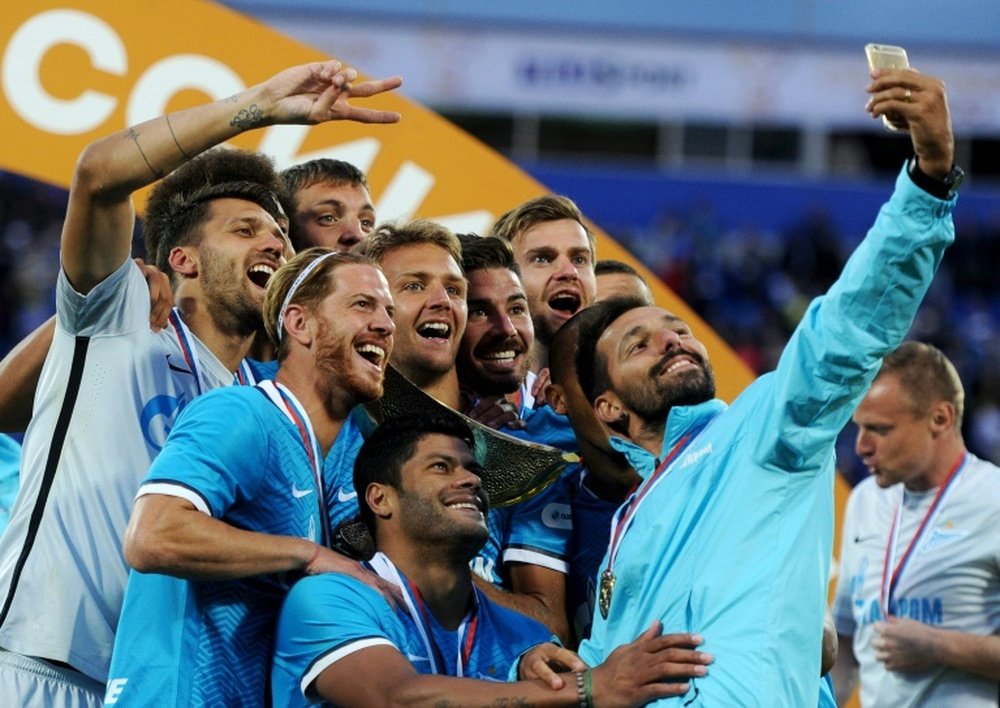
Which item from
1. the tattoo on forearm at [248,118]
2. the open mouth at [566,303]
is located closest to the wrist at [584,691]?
the tattoo on forearm at [248,118]

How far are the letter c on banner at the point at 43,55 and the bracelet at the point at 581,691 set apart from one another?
364cm

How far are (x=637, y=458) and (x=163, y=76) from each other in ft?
10.5

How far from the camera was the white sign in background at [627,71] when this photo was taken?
23.1 meters

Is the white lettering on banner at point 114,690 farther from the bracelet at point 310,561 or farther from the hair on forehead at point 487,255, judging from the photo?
the hair on forehead at point 487,255

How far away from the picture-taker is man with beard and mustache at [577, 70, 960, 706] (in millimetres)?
3111

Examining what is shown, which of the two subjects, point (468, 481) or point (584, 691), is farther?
point (468, 481)

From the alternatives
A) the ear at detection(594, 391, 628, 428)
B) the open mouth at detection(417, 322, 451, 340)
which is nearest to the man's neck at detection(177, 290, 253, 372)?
the open mouth at detection(417, 322, 451, 340)

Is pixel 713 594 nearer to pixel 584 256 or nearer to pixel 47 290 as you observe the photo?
pixel 584 256

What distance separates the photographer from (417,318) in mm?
4699

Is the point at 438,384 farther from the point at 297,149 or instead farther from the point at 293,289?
the point at 297,149

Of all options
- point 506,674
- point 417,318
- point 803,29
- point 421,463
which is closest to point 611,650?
point 506,674

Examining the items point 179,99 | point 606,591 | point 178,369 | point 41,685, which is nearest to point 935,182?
point 606,591

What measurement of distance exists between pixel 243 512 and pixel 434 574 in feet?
1.66

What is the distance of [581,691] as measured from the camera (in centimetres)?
354
